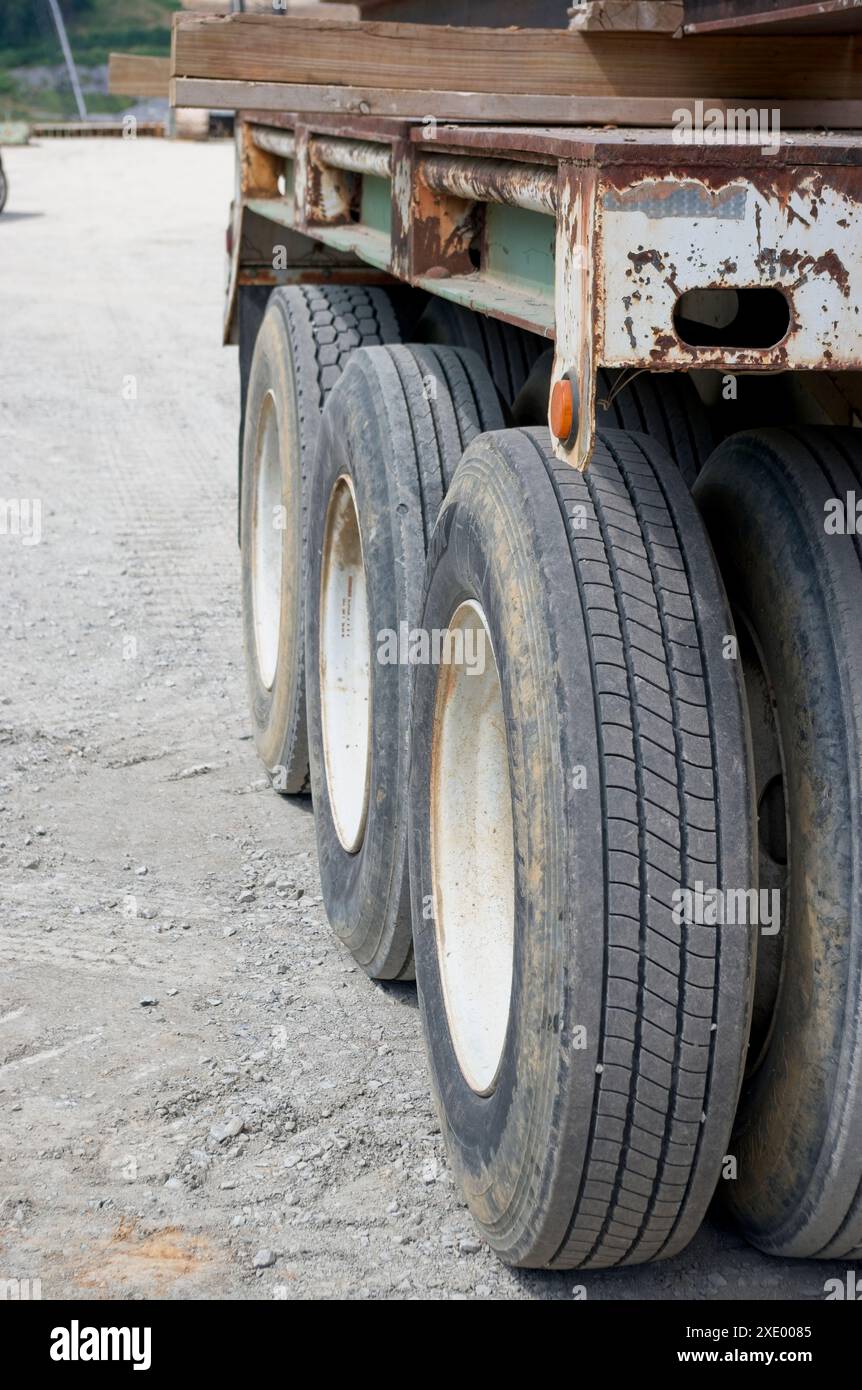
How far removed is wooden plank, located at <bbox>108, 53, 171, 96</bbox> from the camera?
5.30 meters

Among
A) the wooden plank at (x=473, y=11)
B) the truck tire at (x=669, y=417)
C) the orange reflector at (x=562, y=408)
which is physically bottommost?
the orange reflector at (x=562, y=408)

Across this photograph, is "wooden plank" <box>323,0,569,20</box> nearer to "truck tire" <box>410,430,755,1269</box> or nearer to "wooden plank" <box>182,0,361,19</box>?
"wooden plank" <box>182,0,361,19</box>

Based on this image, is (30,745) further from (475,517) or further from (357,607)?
(475,517)

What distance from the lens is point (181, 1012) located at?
353 centimetres

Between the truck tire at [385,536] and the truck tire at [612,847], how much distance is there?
2.54 feet

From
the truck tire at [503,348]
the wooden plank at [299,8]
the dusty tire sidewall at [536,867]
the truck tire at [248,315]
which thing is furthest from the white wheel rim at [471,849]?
the wooden plank at [299,8]

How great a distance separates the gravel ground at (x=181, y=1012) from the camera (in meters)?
2.69

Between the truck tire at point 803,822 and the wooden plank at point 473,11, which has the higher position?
the wooden plank at point 473,11

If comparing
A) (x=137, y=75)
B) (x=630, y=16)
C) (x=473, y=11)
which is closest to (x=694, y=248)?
(x=630, y=16)

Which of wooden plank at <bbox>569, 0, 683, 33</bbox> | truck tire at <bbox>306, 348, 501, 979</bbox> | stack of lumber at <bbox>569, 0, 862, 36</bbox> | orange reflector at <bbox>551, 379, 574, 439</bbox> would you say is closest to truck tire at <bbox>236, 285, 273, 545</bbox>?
truck tire at <bbox>306, 348, 501, 979</bbox>

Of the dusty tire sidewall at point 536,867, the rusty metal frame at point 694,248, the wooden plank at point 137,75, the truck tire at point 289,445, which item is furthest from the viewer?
the wooden plank at point 137,75

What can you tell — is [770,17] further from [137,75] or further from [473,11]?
[137,75]

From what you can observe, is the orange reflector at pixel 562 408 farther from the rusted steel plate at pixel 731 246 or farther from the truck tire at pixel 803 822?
the truck tire at pixel 803 822

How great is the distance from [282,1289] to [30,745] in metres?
2.81
